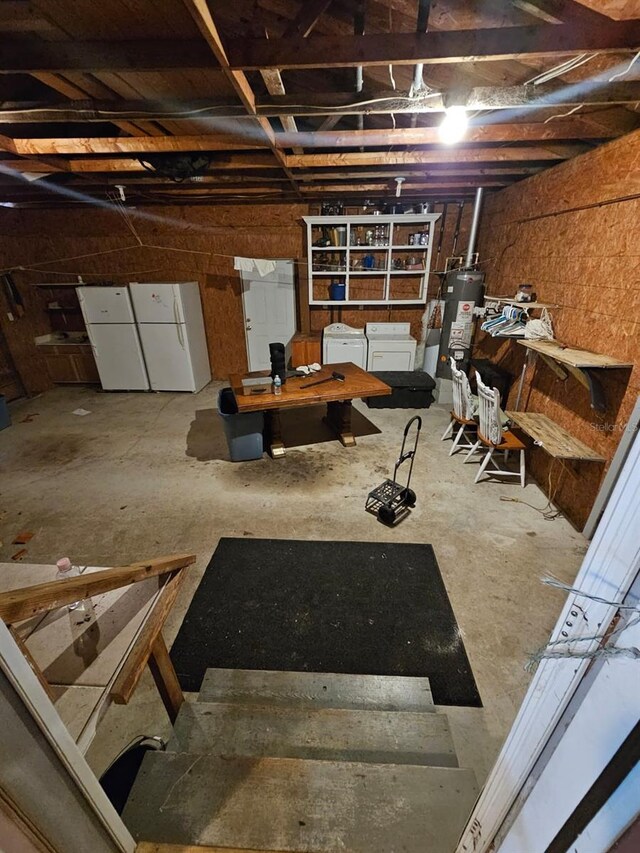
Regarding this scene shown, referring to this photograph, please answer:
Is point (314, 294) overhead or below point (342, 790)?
overhead

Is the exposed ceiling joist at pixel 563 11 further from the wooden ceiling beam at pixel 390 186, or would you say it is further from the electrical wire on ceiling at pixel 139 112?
the wooden ceiling beam at pixel 390 186

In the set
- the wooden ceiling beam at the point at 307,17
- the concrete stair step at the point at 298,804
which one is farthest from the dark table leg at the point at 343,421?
the concrete stair step at the point at 298,804

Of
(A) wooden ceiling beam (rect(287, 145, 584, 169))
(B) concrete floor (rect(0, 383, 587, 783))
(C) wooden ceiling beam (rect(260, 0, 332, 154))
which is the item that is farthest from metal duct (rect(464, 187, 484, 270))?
(C) wooden ceiling beam (rect(260, 0, 332, 154))

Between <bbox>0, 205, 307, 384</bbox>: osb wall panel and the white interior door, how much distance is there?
21 cm

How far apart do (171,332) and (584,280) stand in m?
4.86

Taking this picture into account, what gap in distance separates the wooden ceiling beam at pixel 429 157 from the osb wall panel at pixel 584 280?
0.31 m

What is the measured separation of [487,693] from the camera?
5.61 ft

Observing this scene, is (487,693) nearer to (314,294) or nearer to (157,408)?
(157,408)

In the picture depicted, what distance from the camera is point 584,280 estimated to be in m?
2.65

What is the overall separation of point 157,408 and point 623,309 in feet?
16.8

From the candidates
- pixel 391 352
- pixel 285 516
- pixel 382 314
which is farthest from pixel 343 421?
pixel 382 314

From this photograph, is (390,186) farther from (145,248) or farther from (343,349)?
(145,248)

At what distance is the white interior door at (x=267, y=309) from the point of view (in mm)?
5391

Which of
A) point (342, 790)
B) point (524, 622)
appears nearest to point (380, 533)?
point (524, 622)
